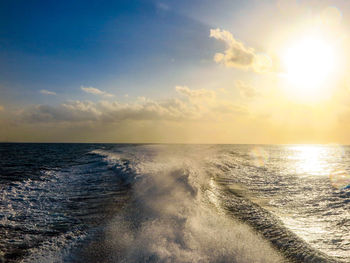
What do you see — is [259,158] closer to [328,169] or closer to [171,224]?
[328,169]

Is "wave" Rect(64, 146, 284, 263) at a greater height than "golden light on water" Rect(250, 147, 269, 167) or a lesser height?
greater

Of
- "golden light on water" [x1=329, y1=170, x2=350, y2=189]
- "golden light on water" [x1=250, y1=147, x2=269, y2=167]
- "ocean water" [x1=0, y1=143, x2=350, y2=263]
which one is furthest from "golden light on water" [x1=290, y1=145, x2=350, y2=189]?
"ocean water" [x1=0, y1=143, x2=350, y2=263]

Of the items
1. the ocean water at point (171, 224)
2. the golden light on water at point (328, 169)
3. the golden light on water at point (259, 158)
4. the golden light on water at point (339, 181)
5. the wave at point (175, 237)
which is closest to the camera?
the wave at point (175, 237)

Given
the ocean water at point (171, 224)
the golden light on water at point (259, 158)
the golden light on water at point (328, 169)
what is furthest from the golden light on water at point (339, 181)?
the golden light on water at point (259, 158)

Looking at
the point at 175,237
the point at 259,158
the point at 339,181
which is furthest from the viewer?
the point at 259,158

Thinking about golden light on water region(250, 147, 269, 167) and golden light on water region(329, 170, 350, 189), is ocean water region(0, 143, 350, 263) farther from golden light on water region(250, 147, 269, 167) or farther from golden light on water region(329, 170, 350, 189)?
golden light on water region(250, 147, 269, 167)

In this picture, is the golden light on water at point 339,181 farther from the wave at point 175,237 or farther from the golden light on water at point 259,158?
the wave at point 175,237

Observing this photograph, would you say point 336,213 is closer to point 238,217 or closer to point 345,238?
point 345,238

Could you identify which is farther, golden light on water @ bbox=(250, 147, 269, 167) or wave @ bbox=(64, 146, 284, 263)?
golden light on water @ bbox=(250, 147, 269, 167)

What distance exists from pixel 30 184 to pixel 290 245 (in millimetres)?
16449

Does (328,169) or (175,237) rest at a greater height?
(175,237)

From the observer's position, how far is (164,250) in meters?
5.40

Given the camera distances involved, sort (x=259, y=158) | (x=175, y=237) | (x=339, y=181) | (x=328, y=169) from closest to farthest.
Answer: (x=175, y=237)
(x=339, y=181)
(x=328, y=169)
(x=259, y=158)

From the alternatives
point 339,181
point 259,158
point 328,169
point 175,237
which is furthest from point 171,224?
point 259,158
